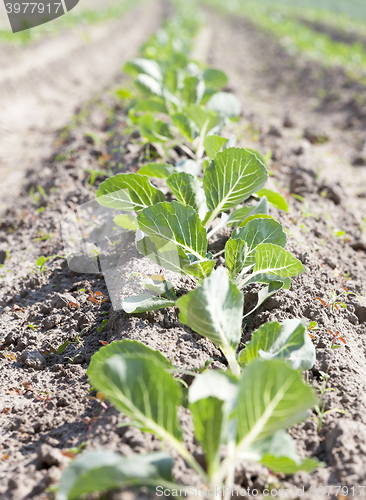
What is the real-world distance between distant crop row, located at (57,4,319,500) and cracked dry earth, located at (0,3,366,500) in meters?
0.13

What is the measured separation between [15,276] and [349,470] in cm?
200

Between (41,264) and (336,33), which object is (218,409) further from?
(336,33)

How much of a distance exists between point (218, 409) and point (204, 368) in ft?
1.43

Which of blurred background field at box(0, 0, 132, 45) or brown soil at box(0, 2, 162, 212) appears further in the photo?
blurred background field at box(0, 0, 132, 45)

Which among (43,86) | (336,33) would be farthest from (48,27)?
(336,33)

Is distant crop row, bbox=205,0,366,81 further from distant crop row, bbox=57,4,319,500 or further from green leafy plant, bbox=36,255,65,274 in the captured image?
green leafy plant, bbox=36,255,65,274

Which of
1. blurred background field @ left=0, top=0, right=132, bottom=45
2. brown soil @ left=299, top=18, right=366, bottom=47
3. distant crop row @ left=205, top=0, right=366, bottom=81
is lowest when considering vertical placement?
brown soil @ left=299, top=18, right=366, bottom=47

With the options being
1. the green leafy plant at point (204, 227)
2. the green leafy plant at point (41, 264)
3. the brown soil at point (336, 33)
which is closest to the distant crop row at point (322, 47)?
the brown soil at point (336, 33)

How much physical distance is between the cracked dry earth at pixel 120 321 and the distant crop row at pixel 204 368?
13 centimetres

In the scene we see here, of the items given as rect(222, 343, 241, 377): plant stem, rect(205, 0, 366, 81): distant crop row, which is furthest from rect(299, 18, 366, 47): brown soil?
rect(222, 343, 241, 377): plant stem

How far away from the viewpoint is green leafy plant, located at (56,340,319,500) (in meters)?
0.97

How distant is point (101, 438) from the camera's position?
1.24 metres

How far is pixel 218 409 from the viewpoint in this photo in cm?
101

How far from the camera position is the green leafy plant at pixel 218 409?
0.97 metres
